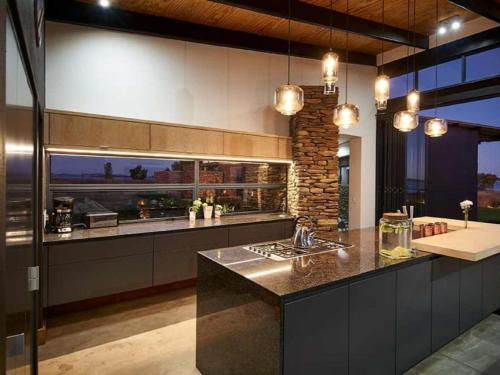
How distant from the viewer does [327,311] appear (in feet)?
5.97

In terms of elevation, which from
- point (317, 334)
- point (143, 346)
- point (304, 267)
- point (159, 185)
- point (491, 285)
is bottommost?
point (143, 346)

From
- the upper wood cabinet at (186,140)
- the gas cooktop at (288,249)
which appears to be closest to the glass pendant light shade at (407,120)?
the gas cooktop at (288,249)

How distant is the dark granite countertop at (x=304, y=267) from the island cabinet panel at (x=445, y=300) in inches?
8.0

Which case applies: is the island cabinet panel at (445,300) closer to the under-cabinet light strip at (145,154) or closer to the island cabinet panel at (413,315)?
the island cabinet panel at (413,315)

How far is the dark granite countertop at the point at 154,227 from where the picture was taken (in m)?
3.29

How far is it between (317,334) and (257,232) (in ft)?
9.55

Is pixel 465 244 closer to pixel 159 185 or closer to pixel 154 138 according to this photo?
pixel 154 138

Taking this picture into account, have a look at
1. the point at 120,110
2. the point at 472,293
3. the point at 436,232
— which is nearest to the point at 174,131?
the point at 120,110

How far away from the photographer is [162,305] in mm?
3783

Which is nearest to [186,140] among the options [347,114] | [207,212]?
[207,212]

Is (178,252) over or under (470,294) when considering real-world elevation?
over

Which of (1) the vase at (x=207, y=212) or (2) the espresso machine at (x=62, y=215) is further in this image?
(1) the vase at (x=207, y=212)

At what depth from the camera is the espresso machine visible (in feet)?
11.3

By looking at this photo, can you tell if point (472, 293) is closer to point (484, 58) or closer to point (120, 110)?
point (484, 58)
